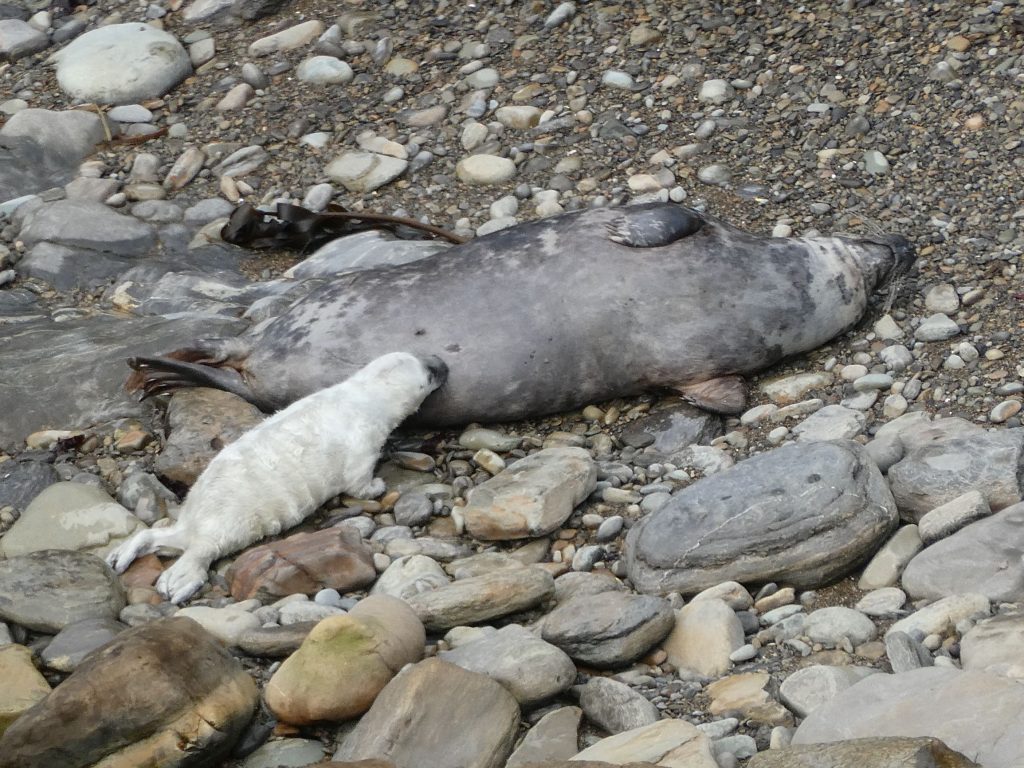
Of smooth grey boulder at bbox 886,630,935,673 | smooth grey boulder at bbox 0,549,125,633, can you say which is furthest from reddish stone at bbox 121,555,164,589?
smooth grey boulder at bbox 886,630,935,673

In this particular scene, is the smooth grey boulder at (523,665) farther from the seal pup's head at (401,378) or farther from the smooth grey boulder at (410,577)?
the seal pup's head at (401,378)

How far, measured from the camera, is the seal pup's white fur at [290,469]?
430 cm

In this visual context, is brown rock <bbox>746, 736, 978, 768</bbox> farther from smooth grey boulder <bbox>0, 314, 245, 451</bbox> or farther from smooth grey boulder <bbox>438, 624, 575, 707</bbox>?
smooth grey boulder <bbox>0, 314, 245, 451</bbox>

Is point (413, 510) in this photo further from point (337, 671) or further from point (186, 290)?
point (186, 290)

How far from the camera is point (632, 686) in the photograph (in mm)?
3449

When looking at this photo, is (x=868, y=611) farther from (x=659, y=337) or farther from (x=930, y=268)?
(x=930, y=268)

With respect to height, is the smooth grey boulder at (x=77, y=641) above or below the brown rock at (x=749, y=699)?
below

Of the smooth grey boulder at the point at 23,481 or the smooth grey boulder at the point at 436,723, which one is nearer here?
the smooth grey boulder at the point at 436,723

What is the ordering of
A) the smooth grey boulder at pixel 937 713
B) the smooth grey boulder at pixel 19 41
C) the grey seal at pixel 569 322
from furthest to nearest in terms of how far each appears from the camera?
the smooth grey boulder at pixel 19 41
the grey seal at pixel 569 322
the smooth grey boulder at pixel 937 713

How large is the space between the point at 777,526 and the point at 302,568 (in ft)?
4.39

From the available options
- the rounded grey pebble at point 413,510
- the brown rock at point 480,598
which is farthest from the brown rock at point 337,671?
the rounded grey pebble at point 413,510

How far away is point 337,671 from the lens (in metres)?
3.26

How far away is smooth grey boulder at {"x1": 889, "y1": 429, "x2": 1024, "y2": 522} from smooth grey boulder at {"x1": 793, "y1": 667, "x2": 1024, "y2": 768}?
104cm

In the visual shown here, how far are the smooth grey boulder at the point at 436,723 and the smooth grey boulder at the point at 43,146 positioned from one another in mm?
4720
